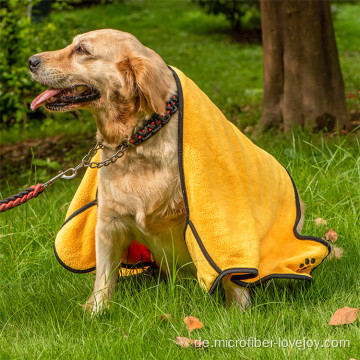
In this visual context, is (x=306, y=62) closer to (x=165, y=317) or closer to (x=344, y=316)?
(x=344, y=316)

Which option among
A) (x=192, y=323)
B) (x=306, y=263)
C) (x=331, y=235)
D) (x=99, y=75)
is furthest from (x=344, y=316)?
(x=99, y=75)

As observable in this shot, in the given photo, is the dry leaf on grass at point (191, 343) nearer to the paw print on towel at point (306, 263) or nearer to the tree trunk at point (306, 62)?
the paw print on towel at point (306, 263)

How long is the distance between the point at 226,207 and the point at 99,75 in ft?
2.87

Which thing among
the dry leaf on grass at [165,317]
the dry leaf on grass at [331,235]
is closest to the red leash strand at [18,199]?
the dry leaf on grass at [165,317]

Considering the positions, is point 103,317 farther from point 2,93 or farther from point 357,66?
point 357,66

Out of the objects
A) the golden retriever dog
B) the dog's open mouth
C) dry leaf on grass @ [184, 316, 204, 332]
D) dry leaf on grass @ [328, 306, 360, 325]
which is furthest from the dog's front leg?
dry leaf on grass @ [328, 306, 360, 325]

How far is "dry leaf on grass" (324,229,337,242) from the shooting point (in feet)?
11.2

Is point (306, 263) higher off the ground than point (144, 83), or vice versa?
point (144, 83)

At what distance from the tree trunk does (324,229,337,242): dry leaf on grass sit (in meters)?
2.04

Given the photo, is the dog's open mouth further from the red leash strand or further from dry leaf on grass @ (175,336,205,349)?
dry leaf on grass @ (175,336,205,349)

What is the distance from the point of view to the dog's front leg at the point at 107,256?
112 inches

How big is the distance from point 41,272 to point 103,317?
77 cm

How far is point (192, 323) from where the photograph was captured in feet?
8.36

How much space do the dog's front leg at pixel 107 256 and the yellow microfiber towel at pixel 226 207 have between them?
16.2 inches
